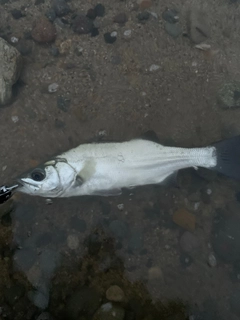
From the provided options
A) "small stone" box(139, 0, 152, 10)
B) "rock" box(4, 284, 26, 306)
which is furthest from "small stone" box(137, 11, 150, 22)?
"rock" box(4, 284, 26, 306)

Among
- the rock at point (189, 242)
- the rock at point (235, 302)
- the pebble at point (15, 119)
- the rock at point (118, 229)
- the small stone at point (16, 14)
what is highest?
the small stone at point (16, 14)

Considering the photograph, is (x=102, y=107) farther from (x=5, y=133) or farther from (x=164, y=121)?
(x=5, y=133)

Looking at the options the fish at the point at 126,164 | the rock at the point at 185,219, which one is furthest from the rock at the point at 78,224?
the rock at the point at 185,219

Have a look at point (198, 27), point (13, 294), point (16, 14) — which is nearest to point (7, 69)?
point (16, 14)

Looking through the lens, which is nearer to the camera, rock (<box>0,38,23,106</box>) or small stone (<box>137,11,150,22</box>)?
rock (<box>0,38,23,106</box>)

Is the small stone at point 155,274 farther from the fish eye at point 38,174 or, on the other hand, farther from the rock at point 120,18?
the rock at point 120,18

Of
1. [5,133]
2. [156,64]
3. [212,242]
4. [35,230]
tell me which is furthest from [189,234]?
[5,133]

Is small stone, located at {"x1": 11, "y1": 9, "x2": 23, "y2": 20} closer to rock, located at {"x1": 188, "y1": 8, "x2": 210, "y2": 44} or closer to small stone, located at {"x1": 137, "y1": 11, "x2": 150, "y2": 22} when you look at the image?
small stone, located at {"x1": 137, "y1": 11, "x2": 150, "y2": 22}
